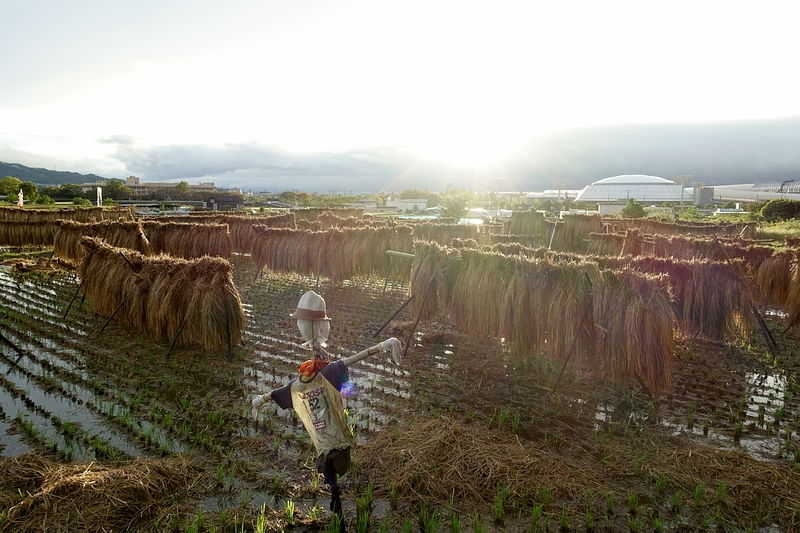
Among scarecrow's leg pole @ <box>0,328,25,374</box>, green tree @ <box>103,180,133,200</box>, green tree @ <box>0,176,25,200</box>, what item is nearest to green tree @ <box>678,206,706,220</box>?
scarecrow's leg pole @ <box>0,328,25,374</box>

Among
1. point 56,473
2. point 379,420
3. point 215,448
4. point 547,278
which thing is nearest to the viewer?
point 56,473

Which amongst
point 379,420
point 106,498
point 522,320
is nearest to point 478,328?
point 522,320

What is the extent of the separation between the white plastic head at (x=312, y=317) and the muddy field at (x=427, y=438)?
82.2 inches

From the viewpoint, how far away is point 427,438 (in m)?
6.37

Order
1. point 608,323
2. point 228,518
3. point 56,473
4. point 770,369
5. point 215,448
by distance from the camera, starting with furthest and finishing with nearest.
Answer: point 770,369 < point 608,323 < point 215,448 < point 56,473 < point 228,518

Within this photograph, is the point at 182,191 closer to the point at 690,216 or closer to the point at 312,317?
the point at 690,216

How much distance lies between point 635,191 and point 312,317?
15149 centimetres

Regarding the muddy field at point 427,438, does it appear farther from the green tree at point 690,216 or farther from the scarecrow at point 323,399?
the green tree at point 690,216

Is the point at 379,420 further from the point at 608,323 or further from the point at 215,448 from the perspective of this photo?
the point at 608,323

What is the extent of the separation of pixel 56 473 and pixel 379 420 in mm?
3998

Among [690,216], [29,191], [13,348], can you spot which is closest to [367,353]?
[13,348]

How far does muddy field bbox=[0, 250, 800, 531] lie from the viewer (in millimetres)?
5113

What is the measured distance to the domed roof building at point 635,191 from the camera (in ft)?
436

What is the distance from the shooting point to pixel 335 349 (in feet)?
35.1
